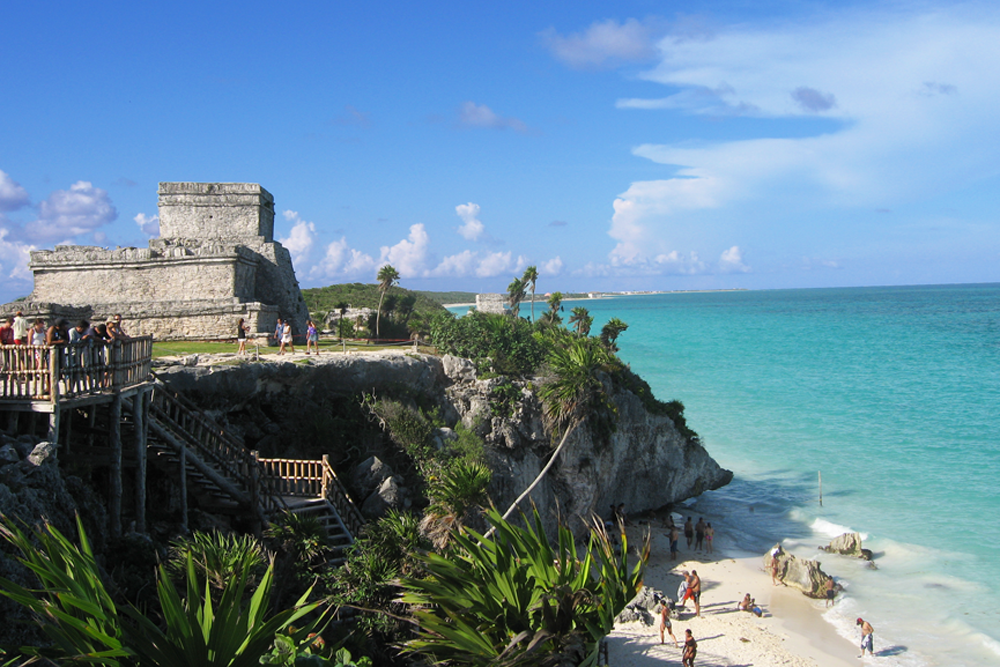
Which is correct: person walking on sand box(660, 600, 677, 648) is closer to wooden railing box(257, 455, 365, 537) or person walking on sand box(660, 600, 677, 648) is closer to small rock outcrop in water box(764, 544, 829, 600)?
small rock outcrop in water box(764, 544, 829, 600)

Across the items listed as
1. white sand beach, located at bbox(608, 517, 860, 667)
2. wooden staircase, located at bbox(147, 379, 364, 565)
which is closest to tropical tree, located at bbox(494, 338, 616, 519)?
white sand beach, located at bbox(608, 517, 860, 667)

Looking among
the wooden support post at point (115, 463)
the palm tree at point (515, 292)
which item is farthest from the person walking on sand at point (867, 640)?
the palm tree at point (515, 292)

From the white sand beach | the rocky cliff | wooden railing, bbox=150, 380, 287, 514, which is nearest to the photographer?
wooden railing, bbox=150, 380, 287, 514

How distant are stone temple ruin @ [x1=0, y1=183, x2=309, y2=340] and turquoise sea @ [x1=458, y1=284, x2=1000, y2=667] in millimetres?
19286

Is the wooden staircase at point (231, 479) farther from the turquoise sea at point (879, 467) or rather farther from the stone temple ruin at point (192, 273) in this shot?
the turquoise sea at point (879, 467)

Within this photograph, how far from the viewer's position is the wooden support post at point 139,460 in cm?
1119

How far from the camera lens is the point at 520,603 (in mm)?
7172

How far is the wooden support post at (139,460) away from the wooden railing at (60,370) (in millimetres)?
556

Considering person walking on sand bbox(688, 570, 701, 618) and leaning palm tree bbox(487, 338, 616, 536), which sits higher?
leaning palm tree bbox(487, 338, 616, 536)

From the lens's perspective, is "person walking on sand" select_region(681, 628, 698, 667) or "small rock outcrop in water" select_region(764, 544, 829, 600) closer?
"person walking on sand" select_region(681, 628, 698, 667)

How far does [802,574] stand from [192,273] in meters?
21.7

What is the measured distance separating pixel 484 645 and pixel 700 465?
22.8 metres

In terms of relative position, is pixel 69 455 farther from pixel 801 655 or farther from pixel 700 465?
pixel 700 465

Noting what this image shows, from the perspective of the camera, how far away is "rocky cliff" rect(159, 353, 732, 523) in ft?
56.0
